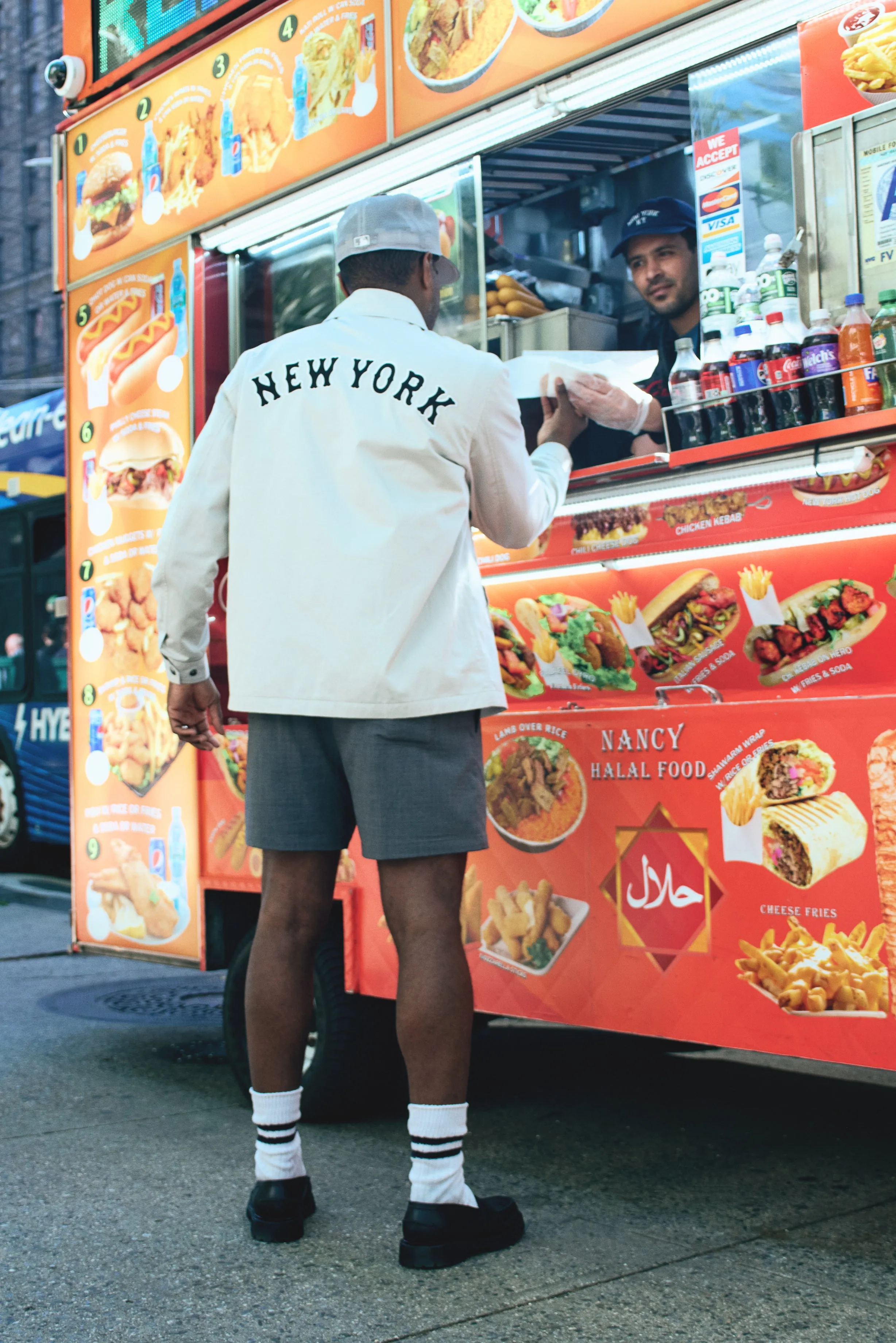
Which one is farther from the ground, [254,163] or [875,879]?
[254,163]

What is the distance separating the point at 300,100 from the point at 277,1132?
2754mm

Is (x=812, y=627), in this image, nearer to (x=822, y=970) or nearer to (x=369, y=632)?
(x=822, y=970)

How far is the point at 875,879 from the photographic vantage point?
8.63ft

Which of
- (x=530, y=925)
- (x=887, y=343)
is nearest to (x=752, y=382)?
(x=887, y=343)

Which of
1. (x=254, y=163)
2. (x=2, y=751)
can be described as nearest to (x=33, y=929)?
(x=2, y=751)

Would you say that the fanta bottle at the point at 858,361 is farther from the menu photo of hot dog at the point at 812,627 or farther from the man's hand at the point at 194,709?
the man's hand at the point at 194,709

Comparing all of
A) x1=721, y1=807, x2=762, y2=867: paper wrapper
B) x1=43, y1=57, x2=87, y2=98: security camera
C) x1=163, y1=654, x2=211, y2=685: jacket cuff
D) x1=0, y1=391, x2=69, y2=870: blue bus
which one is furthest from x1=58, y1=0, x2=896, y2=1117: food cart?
x1=0, y1=391, x2=69, y2=870: blue bus

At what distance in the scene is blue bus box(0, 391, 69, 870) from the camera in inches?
430

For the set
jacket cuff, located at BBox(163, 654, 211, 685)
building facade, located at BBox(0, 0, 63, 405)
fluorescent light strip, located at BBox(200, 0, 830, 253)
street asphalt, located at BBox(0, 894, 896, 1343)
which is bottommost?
street asphalt, located at BBox(0, 894, 896, 1343)

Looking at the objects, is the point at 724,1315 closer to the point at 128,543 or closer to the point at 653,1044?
the point at 653,1044

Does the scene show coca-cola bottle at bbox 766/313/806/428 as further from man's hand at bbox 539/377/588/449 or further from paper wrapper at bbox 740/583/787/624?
man's hand at bbox 539/377/588/449

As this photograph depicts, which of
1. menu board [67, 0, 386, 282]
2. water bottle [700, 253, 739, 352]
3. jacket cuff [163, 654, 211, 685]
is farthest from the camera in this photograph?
menu board [67, 0, 386, 282]

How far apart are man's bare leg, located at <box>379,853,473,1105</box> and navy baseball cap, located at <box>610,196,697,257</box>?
6.58 feet

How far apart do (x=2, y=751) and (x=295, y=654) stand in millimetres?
9282
